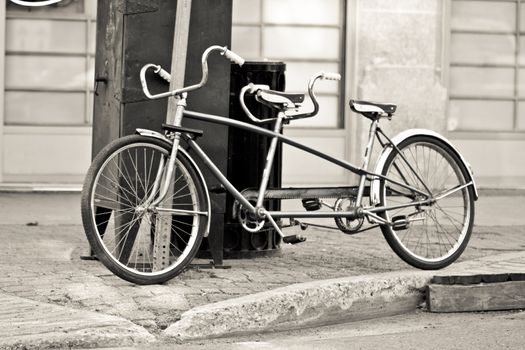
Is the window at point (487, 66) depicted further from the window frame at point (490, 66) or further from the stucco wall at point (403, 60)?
the stucco wall at point (403, 60)

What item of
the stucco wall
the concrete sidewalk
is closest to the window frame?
the stucco wall

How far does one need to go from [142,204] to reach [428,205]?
5.94ft

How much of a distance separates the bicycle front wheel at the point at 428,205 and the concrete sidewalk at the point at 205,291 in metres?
0.13

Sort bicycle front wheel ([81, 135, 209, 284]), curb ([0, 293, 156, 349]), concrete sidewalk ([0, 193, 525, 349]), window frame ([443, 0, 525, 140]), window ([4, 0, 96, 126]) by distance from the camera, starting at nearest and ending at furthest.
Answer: curb ([0, 293, 156, 349]), concrete sidewalk ([0, 193, 525, 349]), bicycle front wheel ([81, 135, 209, 284]), window ([4, 0, 96, 126]), window frame ([443, 0, 525, 140])

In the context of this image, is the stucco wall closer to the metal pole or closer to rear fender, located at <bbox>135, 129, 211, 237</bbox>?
the metal pole

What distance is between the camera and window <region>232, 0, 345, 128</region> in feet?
41.3

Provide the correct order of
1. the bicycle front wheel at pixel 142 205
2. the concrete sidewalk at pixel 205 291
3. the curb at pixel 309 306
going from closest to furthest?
the concrete sidewalk at pixel 205 291 → the curb at pixel 309 306 → the bicycle front wheel at pixel 142 205

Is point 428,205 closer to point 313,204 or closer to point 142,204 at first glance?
point 313,204

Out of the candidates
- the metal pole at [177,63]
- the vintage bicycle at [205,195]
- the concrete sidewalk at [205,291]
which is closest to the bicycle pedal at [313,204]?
the vintage bicycle at [205,195]

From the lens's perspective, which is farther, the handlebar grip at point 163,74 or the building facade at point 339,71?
the building facade at point 339,71

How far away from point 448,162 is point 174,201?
1701 millimetres

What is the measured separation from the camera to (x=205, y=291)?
19.9 feet

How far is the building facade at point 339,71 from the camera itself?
12062 millimetres

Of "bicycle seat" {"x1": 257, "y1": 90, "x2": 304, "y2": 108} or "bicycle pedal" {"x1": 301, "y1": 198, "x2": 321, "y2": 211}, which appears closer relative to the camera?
"bicycle seat" {"x1": 257, "y1": 90, "x2": 304, "y2": 108}
